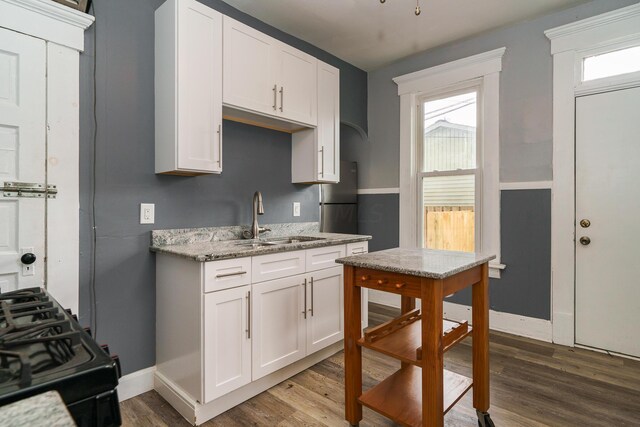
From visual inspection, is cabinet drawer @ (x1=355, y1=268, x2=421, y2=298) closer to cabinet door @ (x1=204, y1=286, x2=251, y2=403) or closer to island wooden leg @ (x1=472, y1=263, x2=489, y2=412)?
island wooden leg @ (x1=472, y1=263, x2=489, y2=412)

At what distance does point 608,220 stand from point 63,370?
10.9 feet

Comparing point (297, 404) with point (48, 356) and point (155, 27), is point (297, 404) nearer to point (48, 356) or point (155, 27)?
point (48, 356)

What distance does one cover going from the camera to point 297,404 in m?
1.98

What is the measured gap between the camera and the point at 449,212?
3465 mm

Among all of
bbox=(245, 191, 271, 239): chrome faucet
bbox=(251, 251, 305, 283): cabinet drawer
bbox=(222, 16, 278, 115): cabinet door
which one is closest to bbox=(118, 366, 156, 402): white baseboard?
bbox=(251, 251, 305, 283): cabinet drawer

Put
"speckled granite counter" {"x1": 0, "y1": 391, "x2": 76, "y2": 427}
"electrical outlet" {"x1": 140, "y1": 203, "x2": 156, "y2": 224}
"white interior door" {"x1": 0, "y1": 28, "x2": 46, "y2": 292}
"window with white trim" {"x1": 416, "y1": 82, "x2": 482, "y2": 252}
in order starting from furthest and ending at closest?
"window with white trim" {"x1": 416, "y1": 82, "x2": 482, "y2": 252}, "electrical outlet" {"x1": 140, "y1": 203, "x2": 156, "y2": 224}, "white interior door" {"x1": 0, "y1": 28, "x2": 46, "y2": 292}, "speckled granite counter" {"x1": 0, "y1": 391, "x2": 76, "y2": 427}

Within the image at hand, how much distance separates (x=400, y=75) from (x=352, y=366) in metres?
3.14

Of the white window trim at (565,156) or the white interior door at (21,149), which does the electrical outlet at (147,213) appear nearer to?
the white interior door at (21,149)

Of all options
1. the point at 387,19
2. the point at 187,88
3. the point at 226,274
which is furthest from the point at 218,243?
the point at 387,19

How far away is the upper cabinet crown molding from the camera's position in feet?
5.52

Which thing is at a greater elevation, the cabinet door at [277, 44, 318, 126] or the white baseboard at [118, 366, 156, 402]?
the cabinet door at [277, 44, 318, 126]

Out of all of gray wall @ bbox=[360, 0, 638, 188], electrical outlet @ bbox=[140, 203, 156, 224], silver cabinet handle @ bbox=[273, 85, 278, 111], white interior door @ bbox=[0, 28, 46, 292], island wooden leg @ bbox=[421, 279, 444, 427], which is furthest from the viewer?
gray wall @ bbox=[360, 0, 638, 188]

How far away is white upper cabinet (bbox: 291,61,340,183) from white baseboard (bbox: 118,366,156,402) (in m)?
1.81

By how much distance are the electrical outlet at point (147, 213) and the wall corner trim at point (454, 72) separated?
2.81 meters
